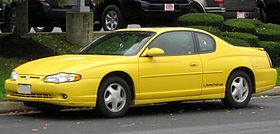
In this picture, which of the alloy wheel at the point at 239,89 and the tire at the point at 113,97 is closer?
the tire at the point at 113,97

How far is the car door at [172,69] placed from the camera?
1069cm

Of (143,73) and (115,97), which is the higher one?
(143,73)

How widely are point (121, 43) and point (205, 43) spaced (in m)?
1.52

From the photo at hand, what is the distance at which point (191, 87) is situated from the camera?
36.9 feet

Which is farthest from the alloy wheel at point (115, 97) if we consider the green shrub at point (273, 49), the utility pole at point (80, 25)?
the green shrub at point (273, 49)

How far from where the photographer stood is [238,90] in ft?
39.2

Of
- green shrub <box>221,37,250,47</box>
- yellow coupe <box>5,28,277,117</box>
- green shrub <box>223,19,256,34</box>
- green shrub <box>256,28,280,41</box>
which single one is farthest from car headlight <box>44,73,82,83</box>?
green shrub <box>256,28,280,41</box>

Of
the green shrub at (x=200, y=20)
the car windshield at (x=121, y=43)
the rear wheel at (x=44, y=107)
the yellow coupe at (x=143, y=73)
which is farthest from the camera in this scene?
the green shrub at (x=200, y=20)

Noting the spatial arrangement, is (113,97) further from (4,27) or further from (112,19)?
(4,27)

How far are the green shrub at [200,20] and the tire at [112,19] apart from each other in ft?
5.68

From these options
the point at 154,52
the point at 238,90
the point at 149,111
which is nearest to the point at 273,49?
the point at 238,90

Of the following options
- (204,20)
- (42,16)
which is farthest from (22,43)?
(204,20)

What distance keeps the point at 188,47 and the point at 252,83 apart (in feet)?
5.17

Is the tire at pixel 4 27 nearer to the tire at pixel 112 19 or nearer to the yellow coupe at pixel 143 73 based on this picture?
the tire at pixel 112 19
